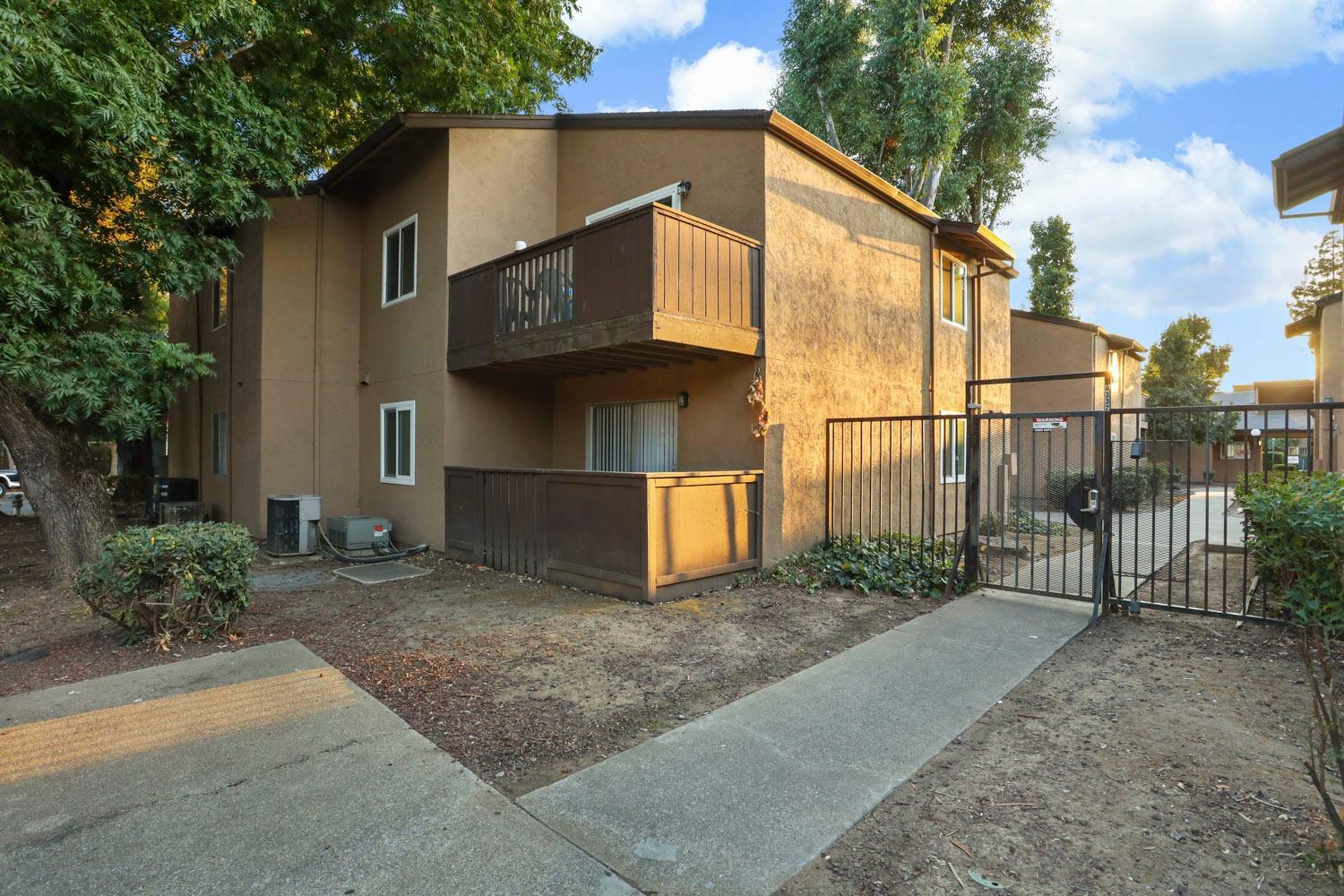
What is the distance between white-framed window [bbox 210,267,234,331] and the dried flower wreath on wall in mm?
11272

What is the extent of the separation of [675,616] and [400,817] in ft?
12.3

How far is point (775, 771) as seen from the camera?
3346 mm

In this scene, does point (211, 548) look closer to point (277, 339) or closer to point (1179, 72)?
point (277, 339)

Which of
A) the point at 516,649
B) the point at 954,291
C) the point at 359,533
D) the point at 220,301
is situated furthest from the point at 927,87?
the point at 220,301

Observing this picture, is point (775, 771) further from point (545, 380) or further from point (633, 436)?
point (545, 380)

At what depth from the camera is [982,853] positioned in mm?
2656

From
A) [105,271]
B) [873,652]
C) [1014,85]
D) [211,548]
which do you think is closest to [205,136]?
[105,271]

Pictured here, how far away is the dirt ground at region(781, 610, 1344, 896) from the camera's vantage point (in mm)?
2506

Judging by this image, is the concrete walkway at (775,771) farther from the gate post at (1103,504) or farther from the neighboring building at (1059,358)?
the neighboring building at (1059,358)

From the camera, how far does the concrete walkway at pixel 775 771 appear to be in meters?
2.62

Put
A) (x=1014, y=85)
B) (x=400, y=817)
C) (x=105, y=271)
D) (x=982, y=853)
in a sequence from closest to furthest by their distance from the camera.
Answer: (x=982, y=853) < (x=400, y=817) < (x=105, y=271) < (x=1014, y=85)

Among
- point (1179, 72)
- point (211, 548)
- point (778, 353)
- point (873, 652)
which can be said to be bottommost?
point (873, 652)

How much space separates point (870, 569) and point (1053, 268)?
21.6 meters

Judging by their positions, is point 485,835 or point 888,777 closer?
point 485,835
